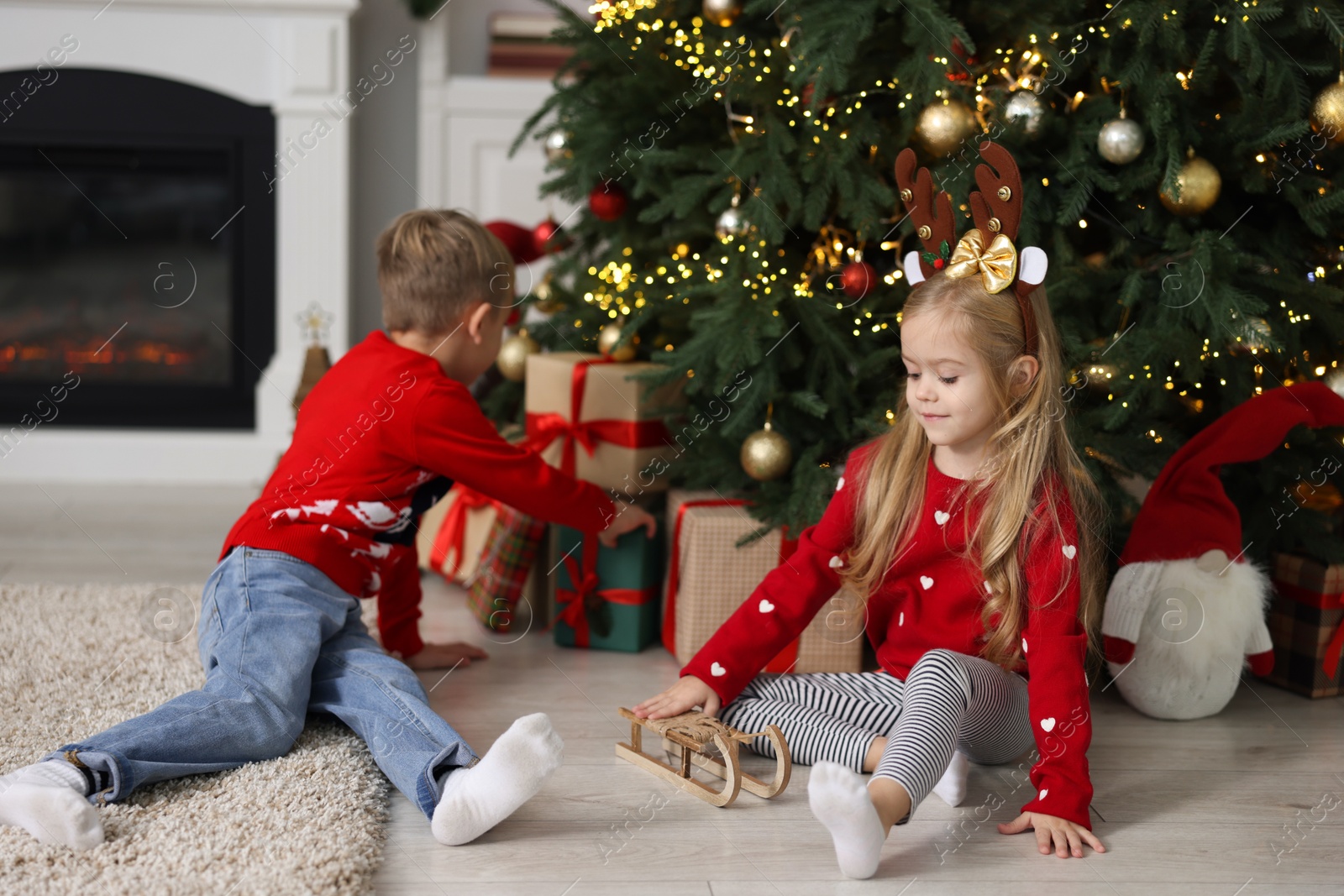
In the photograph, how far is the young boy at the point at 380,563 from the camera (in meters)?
1.20

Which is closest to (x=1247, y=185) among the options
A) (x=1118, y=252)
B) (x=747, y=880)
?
(x=1118, y=252)

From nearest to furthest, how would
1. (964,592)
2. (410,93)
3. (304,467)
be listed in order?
(964,592), (304,467), (410,93)

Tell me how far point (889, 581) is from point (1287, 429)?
62 cm

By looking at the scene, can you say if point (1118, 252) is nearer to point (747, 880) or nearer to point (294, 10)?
point (747, 880)

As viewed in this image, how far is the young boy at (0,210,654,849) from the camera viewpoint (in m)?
1.20

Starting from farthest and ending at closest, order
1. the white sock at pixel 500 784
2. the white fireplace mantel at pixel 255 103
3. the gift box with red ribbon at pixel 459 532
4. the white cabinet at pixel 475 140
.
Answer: the white cabinet at pixel 475 140 < the white fireplace mantel at pixel 255 103 < the gift box with red ribbon at pixel 459 532 < the white sock at pixel 500 784

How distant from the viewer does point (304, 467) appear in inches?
60.3

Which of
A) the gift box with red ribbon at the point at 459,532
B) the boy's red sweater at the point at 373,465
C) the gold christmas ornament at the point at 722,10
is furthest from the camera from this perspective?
the gift box with red ribbon at the point at 459,532

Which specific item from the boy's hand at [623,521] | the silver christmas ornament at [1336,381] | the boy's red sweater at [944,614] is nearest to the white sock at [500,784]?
the boy's red sweater at [944,614]

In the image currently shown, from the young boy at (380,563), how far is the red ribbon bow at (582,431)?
0.40ft

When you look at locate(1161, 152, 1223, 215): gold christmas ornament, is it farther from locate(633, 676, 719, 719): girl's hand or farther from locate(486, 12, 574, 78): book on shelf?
locate(486, 12, 574, 78): book on shelf

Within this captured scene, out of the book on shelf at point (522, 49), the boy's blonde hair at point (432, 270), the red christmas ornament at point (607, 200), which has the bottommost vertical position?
the boy's blonde hair at point (432, 270)

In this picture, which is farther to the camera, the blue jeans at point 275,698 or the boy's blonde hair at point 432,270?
the boy's blonde hair at point 432,270

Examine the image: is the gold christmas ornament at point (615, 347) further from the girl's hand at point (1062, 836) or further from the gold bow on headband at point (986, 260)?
the girl's hand at point (1062, 836)
